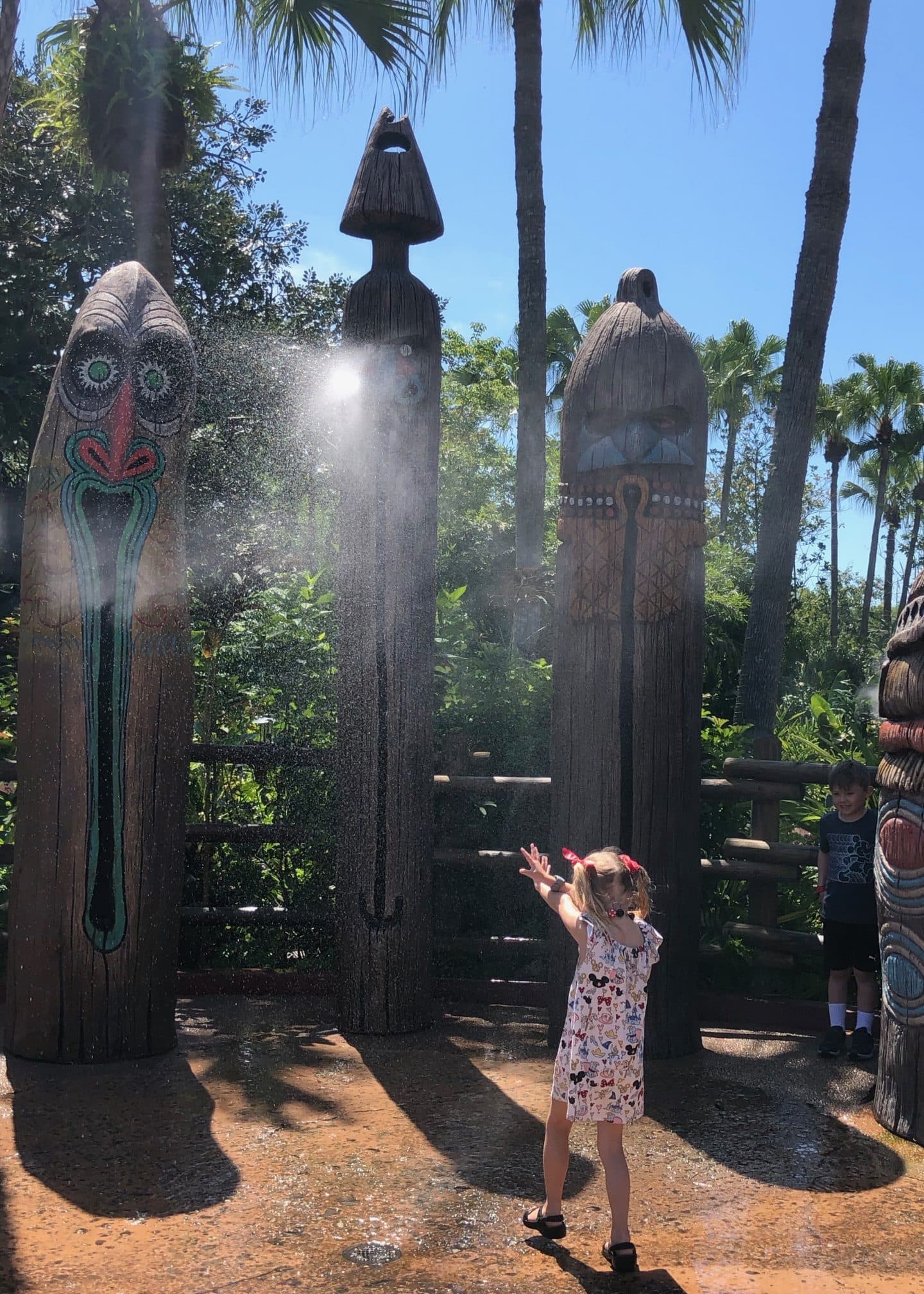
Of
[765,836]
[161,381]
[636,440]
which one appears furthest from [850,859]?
[161,381]

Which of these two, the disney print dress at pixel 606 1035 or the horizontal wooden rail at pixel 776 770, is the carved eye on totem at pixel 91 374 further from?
the horizontal wooden rail at pixel 776 770

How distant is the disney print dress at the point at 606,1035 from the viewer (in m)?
3.18

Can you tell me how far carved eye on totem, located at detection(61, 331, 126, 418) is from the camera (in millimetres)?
4691

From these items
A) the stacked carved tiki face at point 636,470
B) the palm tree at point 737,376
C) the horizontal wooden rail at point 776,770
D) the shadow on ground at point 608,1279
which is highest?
the palm tree at point 737,376

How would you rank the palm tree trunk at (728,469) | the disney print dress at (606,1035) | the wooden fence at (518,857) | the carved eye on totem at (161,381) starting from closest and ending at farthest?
the disney print dress at (606,1035)
the carved eye on totem at (161,381)
the wooden fence at (518,857)
the palm tree trunk at (728,469)

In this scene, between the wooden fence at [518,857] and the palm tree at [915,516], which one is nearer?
the wooden fence at [518,857]

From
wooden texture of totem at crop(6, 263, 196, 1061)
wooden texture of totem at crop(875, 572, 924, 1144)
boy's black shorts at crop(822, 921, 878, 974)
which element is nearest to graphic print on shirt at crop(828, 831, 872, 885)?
boy's black shorts at crop(822, 921, 878, 974)

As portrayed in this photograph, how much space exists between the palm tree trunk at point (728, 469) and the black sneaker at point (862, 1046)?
2602cm

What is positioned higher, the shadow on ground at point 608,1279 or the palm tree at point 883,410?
the palm tree at point 883,410

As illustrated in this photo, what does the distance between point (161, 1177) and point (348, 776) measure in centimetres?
205

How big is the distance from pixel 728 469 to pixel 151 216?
26.4 meters

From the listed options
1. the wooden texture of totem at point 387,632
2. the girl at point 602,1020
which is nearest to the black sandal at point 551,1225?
the girl at point 602,1020

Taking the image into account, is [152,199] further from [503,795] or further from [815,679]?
[815,679]

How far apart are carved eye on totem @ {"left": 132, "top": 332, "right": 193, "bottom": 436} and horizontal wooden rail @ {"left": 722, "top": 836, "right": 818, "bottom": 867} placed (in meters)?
3.19
